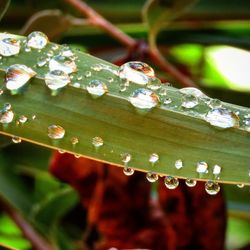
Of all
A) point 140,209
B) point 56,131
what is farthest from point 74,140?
point 140,209

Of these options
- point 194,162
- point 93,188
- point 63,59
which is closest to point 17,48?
point 63,59

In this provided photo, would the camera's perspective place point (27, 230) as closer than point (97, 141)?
No

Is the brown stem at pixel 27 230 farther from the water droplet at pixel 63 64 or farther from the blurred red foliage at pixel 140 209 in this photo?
the water droplet at pixel 63 64

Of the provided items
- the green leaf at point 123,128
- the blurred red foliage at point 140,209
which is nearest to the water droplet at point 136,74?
the green leaf at point 123,128

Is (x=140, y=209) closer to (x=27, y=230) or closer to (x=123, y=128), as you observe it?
(x=27, y=230)
